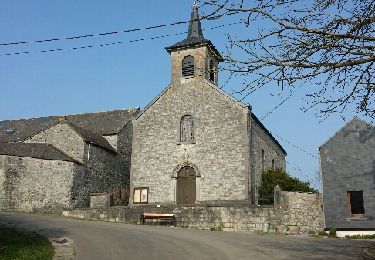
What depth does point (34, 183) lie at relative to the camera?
25.3m

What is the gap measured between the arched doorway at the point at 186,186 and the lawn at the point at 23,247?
42.5 feet

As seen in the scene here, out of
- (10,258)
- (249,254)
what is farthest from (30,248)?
(249,254)

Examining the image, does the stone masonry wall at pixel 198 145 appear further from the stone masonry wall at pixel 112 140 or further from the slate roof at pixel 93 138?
the stone masonry wall at pixel 112 140

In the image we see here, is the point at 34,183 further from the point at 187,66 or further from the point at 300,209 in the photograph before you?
the point at 300,209

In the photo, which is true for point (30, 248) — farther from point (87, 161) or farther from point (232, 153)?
point (87, 161)

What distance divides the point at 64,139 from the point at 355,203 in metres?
18.6

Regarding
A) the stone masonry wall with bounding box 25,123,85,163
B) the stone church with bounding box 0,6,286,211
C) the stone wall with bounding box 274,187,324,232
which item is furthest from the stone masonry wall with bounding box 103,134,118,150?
the stone wall with bounding box 274,187,324,232

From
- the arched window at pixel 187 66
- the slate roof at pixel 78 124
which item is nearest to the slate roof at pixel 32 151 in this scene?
the slate roof at pixel 78 124

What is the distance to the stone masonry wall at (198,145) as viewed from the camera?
77.8ft

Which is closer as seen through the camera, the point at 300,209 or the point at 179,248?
the point at 179,248

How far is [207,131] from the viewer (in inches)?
981

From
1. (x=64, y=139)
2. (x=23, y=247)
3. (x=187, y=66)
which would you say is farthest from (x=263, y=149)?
(x=23, y=247)

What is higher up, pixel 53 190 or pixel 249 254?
pixel 53 190

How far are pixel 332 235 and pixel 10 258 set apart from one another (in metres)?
14.1
